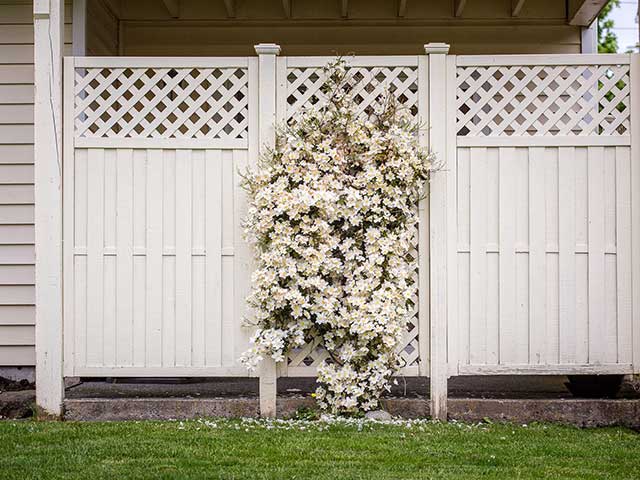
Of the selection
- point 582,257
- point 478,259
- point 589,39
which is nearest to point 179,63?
point 478,259

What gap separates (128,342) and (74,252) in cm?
61

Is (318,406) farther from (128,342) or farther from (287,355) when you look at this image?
(128,342)

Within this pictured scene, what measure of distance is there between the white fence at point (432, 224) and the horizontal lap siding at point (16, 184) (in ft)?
4.27

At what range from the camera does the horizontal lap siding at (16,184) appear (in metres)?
6.30

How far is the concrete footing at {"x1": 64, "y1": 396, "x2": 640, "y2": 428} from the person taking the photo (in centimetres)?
510

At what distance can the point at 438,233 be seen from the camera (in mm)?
5113

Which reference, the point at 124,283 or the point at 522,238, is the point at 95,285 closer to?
the point at 124,283

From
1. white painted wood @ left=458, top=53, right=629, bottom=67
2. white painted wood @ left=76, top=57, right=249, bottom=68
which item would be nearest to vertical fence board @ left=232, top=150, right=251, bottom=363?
white painted wood @ left=76, top=57, right=249, bottom=68

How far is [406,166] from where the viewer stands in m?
4.95

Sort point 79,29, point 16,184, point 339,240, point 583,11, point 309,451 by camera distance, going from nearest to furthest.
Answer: point 309,451 < point 339,240 < point 79,29 < point 16,184 < point 583,11

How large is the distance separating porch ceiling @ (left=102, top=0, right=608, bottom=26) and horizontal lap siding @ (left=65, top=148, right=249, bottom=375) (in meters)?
2.81

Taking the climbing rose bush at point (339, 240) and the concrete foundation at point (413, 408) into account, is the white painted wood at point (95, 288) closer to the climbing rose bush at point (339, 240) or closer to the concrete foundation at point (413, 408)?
the concrete foundation at point (413, 408)

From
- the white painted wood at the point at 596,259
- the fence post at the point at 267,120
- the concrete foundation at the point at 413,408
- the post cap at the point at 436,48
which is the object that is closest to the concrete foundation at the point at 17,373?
the concrete foundation at the point at 413,408

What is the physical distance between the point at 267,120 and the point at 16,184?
7.38ft
